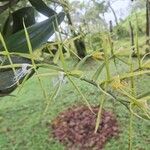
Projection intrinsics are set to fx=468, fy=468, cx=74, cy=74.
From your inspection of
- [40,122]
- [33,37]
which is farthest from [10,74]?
[40,122]

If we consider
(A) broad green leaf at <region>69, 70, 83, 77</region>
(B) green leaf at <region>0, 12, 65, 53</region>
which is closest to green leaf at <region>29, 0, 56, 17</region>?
(B) green leaf at <region>0, 12, 65, 53</region>

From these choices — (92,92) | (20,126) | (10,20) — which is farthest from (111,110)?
(10,20)

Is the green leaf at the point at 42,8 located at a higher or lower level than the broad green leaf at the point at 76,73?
higher

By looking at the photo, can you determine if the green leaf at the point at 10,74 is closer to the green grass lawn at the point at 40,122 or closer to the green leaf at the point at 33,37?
the green leaf at the point at 33,37

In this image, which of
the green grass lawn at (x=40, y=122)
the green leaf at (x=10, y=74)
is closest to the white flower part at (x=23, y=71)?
the green leaf at (x=10, y=74)

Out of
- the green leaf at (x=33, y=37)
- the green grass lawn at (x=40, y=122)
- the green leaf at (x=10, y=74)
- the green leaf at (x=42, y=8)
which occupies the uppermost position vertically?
the green leaf at (x=42, y=8)

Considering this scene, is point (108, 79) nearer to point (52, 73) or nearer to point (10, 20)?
point (52, 73)

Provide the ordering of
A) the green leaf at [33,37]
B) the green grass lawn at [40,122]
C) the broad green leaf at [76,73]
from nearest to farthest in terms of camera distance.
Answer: the broad green leaf at [76,73]
the green leaf at [33,37]
the green grass lawn at [40,122]
